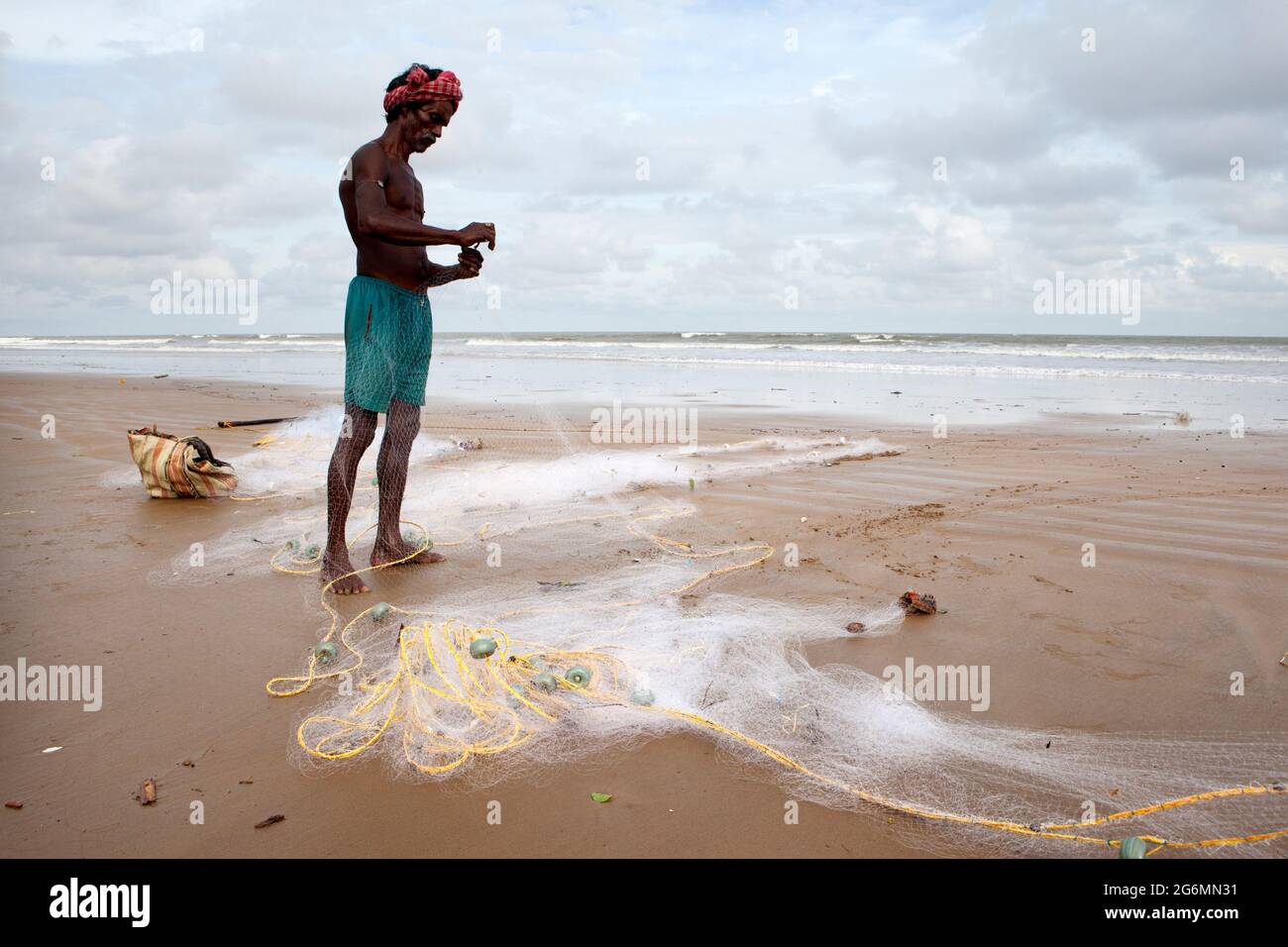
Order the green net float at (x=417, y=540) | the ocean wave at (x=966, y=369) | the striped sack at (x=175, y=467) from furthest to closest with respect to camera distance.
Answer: the ocean wave at (x=966, y=369)
the striped sack at (x=175, y=467)
the green net float at (x=417, y=540)

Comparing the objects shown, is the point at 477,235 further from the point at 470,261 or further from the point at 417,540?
the point at 417,540

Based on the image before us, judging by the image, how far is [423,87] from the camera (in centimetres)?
340

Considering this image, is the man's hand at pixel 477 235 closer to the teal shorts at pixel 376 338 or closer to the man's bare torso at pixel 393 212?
the man's bare torso at pixel 393 212

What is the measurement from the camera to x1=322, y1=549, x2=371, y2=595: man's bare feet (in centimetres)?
346

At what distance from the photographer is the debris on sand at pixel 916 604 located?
3180 millimetres

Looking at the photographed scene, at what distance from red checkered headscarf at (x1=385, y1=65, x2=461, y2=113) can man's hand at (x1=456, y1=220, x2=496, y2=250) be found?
1.98ft

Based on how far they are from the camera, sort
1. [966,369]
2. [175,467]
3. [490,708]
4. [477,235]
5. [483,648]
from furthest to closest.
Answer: [966,369] < [175,467] < [477,235] < [483,648] < [490,708]

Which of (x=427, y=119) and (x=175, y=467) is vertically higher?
(x=427, y=119)

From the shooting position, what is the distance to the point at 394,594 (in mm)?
3459

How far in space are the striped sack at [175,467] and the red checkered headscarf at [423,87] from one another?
111 inches

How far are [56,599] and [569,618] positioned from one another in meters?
2.17

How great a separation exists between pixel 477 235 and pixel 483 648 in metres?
1.76

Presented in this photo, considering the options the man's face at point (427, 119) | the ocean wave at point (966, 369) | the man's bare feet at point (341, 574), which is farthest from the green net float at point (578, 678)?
the ocean wave at point (966, 369)

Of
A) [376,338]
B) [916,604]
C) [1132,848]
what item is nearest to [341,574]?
[376,338]
